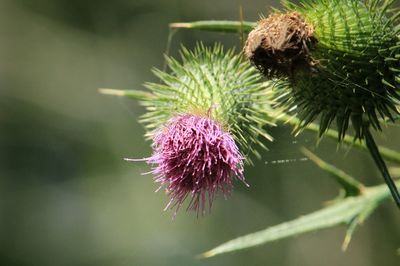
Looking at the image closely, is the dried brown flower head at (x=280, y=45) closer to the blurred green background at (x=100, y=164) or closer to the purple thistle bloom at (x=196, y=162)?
the purple thistle bloom at (x=196, y=162)

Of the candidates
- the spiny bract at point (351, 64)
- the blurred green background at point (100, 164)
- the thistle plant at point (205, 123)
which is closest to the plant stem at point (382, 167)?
the spiny bract at point (351, 64)

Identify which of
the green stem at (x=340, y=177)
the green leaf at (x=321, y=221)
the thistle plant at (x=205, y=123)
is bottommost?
the green leaf at (x=321, y=221)

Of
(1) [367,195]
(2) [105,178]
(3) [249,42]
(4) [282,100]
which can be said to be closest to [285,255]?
(2) [105,178]

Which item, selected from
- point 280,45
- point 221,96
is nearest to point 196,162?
point 221,96

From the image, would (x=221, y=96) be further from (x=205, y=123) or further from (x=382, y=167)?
(x=382, y=167)

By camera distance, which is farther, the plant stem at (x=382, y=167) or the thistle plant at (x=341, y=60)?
the thistle plant at (x=341, y=60)

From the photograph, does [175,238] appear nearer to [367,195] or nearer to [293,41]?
[367,195]

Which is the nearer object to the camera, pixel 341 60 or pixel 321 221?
pixel 341 60
